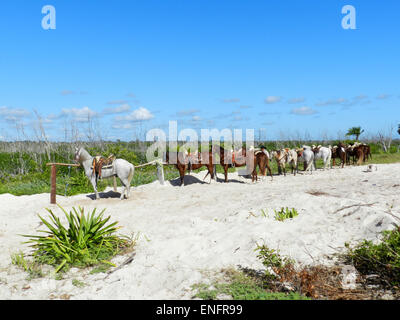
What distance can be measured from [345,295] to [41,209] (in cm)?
818

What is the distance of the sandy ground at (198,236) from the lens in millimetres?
4012

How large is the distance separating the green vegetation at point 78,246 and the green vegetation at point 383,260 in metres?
3.45

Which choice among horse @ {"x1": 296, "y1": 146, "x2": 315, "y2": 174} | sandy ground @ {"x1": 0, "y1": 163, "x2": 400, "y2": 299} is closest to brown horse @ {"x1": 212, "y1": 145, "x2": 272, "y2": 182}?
sandy ground @ {"x1": 0, "y1": 163, "x2": 400, "y2": 299}

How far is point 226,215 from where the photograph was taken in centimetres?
716

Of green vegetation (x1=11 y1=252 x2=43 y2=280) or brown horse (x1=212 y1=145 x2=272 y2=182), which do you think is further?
brown horse (x1=212 y1=145 x2=272 y2=182)

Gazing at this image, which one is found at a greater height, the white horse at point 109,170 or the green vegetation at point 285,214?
the white horse at point 109,170

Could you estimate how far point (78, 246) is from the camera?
496 centimetres

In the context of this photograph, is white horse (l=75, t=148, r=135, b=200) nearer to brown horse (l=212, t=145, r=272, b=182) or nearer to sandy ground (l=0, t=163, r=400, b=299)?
sandy ground (l=0, t=163, r=400, b=299)

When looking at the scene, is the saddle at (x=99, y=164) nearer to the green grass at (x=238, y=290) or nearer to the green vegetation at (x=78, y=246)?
the green vegetation at (x=78, y=246)

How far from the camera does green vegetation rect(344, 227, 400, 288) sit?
11.9 feet

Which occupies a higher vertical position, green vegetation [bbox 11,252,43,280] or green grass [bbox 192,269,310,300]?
green grass [bbox 192,269,310,300]

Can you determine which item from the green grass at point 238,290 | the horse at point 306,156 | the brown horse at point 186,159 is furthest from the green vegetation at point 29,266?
the horse at point 306,156

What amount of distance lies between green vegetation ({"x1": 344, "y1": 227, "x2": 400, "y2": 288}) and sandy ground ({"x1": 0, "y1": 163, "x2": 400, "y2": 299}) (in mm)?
364
